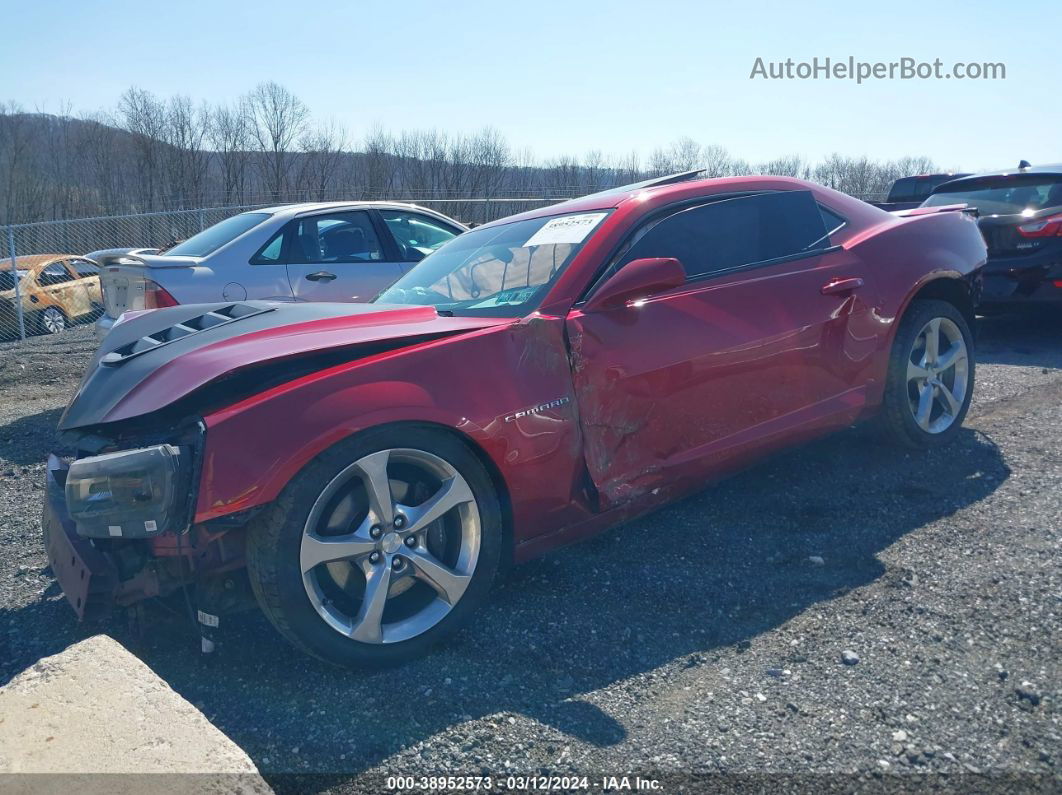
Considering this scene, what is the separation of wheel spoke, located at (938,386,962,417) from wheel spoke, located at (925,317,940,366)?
0.19 meters

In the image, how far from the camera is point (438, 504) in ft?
9.38

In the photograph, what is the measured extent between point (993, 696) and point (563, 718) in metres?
1.28

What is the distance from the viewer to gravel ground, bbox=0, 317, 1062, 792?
2.31 metres

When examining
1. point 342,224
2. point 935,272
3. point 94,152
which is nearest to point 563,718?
point 935,272

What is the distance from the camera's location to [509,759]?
91.5 inches

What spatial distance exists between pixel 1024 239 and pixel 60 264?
13972mm

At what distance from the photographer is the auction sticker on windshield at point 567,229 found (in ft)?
12.0

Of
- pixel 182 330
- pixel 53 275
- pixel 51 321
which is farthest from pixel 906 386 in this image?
pixel 53 275

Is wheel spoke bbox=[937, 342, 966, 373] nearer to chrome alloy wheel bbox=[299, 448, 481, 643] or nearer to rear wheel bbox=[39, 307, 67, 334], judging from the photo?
chrome alloy wheel bbox=[299, 448, 481, 643]

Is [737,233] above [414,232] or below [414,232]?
below

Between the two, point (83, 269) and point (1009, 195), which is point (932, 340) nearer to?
point (1009, 195)

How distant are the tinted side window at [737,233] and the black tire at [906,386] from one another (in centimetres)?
71

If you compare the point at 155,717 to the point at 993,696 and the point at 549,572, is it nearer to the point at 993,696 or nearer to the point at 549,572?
the point at 549,572

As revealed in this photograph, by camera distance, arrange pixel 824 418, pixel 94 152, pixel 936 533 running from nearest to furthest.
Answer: pixel 936 533, pixel 824 418, pixel 94 152
